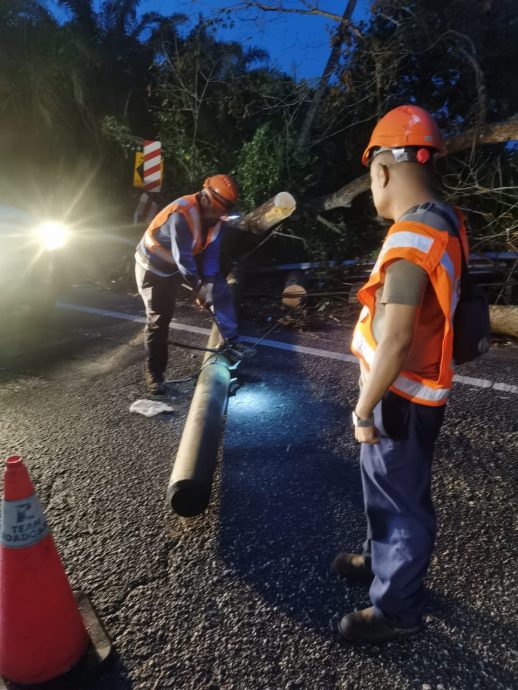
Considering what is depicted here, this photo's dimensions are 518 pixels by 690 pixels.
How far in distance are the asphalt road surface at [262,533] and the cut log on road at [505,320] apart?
2.86 ft

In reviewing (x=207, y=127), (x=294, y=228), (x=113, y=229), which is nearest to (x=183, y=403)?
(x=294, y=228)

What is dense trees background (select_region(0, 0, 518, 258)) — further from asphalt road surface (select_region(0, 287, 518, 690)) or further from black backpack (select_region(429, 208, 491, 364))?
black backpack (select_region(429, 208, 491, 364))

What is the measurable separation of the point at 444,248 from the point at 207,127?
36.3ft

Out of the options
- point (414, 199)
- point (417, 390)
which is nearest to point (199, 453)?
point (417, 390)

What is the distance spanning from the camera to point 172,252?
399 centimetres

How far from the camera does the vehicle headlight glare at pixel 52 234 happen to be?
643cm

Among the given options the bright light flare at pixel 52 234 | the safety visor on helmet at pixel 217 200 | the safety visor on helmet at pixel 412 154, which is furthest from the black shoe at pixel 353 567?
the bright light flare at pixel 52 234

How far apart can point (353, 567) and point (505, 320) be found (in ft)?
13.1

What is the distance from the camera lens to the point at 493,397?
367 cm

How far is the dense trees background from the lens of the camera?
8312 mm

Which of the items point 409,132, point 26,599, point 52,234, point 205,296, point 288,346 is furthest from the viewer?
point 52,234

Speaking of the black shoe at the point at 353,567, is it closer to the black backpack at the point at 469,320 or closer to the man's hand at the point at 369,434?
the man's hand at the point at 369,434

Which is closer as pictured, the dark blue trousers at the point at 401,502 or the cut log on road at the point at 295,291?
the dark blue trousers at the point at 401,502

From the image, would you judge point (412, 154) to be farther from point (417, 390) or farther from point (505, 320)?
point (505, 320)
